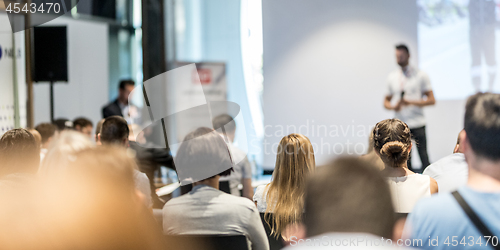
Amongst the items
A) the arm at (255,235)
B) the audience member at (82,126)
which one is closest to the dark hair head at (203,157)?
the arm at (255,235)

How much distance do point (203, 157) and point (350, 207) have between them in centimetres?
123

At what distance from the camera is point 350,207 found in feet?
3.01

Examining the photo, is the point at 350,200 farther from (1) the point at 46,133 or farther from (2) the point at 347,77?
(2) the point at 347,77

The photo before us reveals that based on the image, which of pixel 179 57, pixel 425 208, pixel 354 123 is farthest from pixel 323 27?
pixel 425 208

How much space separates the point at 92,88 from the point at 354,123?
4.34 m

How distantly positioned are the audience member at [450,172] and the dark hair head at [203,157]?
46.9 inches

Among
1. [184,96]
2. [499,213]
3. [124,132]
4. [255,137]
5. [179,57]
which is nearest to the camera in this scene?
[499,213]

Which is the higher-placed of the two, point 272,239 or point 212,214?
point 212,214

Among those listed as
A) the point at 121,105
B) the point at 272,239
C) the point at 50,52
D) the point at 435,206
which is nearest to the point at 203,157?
the point at 272,239

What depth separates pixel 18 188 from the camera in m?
1.85

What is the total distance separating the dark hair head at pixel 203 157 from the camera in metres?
2.04

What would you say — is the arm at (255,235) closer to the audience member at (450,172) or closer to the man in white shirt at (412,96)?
the audience member at (450,172)

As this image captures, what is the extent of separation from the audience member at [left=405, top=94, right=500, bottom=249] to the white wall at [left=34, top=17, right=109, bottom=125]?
20.4 ft

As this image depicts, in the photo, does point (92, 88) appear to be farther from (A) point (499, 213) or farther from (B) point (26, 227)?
(A) point (499, 213)
